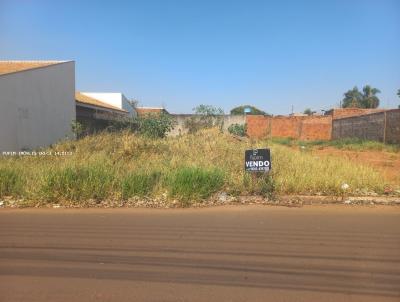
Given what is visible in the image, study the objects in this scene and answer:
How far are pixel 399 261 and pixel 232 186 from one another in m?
4.53

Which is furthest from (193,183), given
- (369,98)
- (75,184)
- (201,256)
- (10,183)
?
(369,98)

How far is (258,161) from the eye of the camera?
361 inches

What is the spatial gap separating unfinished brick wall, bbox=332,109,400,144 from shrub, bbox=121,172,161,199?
19913 mm

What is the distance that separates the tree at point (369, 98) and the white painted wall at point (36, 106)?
Answer: 48.0 m

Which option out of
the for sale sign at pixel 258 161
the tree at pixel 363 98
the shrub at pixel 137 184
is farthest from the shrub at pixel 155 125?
the tree at pixel 363 98

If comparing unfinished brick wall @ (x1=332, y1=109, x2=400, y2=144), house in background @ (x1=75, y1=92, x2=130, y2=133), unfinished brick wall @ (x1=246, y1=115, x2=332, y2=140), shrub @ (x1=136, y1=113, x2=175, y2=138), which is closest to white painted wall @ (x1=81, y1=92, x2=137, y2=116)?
house in background @ (x1=75, y1=92, x2=130, y2=133)

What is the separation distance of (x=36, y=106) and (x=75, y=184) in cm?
1278

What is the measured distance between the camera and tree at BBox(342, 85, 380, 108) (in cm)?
6132

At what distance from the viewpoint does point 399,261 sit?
491 cm

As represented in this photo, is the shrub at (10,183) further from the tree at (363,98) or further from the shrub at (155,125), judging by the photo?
the tree at (363,98)

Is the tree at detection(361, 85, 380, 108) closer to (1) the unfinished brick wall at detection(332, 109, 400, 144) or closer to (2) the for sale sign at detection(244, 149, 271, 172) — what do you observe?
(1) the unfinished brick wall at detection(332, 109, 400, 144)

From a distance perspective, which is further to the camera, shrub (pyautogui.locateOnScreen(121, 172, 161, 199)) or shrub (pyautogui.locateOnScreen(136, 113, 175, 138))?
shrub (pyautogui.locateOnScreen(136, 113, 175, 138))

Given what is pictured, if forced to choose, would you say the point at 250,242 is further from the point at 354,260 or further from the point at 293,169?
the point at 293,169

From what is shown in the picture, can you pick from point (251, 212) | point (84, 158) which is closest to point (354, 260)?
point (251, 212)
